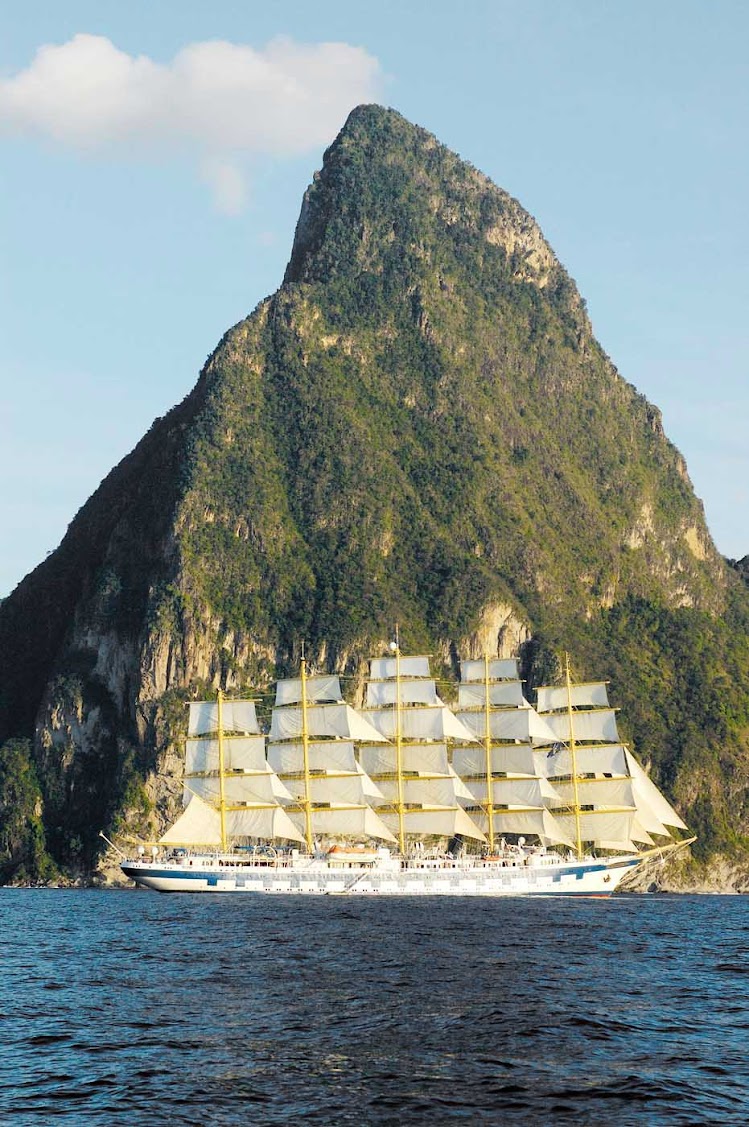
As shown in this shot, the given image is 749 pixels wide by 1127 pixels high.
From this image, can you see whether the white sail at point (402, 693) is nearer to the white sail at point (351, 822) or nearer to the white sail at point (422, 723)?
the white sail at point (422, 723)

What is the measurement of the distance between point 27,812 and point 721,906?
324 feet

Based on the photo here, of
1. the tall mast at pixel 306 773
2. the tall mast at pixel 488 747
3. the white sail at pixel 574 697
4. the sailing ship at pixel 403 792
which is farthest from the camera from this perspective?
the white sail at pixel 574 697

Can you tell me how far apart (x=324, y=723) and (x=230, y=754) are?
33.6 ft

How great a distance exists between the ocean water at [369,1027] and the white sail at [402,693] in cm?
6695

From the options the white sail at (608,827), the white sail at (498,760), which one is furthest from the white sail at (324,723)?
the white sail at (608,827)

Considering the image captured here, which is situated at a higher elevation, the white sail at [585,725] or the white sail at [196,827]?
the white sail at [585,725]

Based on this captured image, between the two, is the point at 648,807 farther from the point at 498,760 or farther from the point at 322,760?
the point at 322,760

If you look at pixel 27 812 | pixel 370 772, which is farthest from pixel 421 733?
pixel 27 812

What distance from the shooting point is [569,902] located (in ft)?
432

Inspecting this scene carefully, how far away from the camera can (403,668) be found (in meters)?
154

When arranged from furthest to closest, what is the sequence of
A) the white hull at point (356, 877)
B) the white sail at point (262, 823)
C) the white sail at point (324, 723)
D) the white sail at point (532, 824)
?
the white sail at point (532, 824) → the white sail at point (324, 723) → the white sail at point (262, 823) → the white hull at point (356, 877)

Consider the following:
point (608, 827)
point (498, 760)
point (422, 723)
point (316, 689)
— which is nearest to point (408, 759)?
point (422, 723)

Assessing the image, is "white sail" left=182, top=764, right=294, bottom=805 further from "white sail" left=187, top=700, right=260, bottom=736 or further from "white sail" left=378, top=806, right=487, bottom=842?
"white sail" left=378, top=806, right=487, bottom=842

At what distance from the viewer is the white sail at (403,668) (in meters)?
154
